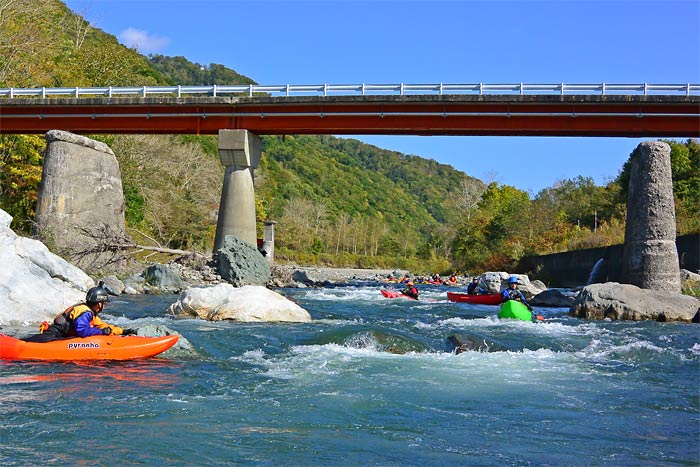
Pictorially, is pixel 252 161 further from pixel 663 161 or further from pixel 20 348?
pixel 20 348

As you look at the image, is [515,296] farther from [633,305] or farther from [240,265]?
[240,265]

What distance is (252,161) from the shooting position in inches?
1252

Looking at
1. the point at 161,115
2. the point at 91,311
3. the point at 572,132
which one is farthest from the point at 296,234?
the point at 91,311

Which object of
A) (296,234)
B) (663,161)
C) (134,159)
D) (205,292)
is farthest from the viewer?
(296,234)

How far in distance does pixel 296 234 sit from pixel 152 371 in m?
63.1

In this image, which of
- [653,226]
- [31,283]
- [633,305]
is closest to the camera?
[31,283]

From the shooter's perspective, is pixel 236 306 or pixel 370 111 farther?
pixel 370 111

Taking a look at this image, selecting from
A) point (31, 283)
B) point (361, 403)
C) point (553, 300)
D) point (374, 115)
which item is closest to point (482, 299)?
point (553, 300)

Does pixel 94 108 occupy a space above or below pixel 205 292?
above

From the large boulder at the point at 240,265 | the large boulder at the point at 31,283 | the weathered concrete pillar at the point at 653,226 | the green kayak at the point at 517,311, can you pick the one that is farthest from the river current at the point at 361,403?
the large boulder at the point at 240,265

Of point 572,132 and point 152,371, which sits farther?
point 572,132

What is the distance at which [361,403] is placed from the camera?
8.13 metres

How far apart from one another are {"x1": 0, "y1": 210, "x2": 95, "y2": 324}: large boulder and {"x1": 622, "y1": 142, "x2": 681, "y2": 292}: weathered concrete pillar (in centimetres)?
1662

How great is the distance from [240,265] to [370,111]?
1014 centimetres
